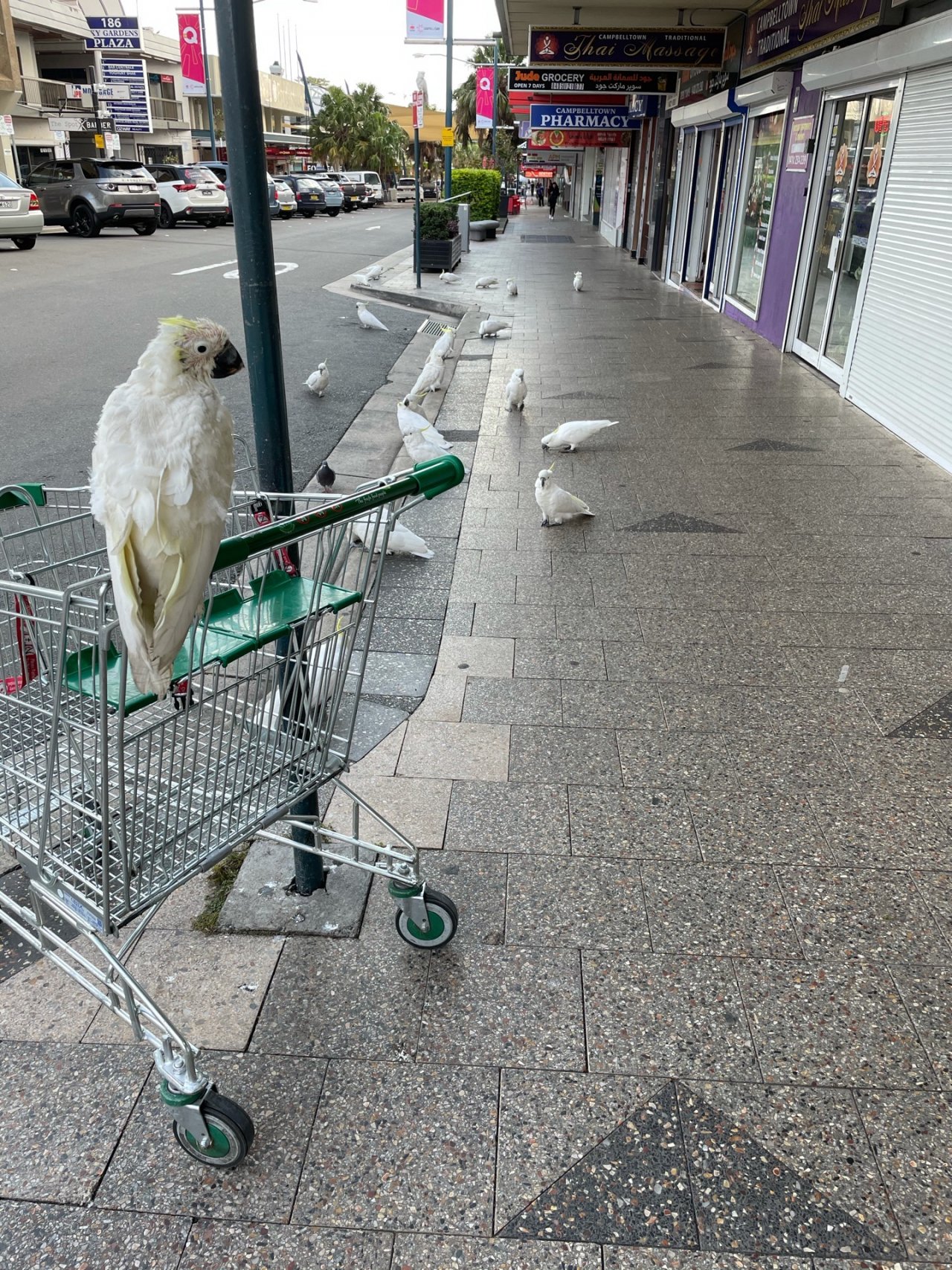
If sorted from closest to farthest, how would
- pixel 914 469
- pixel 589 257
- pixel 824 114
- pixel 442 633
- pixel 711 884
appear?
pixel 711 884
pixel 442 633
pixel 914 469
pixel 824 114
pixel 589 257

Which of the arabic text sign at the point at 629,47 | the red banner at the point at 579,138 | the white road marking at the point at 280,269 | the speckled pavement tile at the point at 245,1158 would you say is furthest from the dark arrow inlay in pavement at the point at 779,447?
the red banner at the point at 579,138

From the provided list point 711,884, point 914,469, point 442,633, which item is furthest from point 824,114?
point 711,884

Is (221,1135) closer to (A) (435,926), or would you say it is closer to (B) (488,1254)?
(B) (488,1254)

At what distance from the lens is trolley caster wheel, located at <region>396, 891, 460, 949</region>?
8.64 ft

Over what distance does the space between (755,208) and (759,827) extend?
12101mm

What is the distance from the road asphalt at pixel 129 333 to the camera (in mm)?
7582

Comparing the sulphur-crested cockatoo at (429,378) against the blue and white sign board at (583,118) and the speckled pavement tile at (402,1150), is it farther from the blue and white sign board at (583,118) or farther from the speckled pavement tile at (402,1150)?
the blue and white sign board at (583,118)

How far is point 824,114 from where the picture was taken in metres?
9.78

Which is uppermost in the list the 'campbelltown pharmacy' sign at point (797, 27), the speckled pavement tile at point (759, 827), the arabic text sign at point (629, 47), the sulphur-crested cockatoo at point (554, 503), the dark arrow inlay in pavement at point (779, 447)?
the arabic text sign at point (629, 47)

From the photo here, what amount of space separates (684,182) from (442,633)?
15.8 meters

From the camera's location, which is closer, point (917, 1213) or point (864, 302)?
point (917, 1213)

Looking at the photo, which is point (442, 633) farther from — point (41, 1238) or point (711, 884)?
point (41, 1238)

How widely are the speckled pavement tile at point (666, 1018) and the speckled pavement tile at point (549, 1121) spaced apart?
0.06 m

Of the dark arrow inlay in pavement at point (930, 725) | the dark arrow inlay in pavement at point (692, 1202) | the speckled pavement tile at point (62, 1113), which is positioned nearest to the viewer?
the dark arrow inlay in pavement at point (692, 1202)
